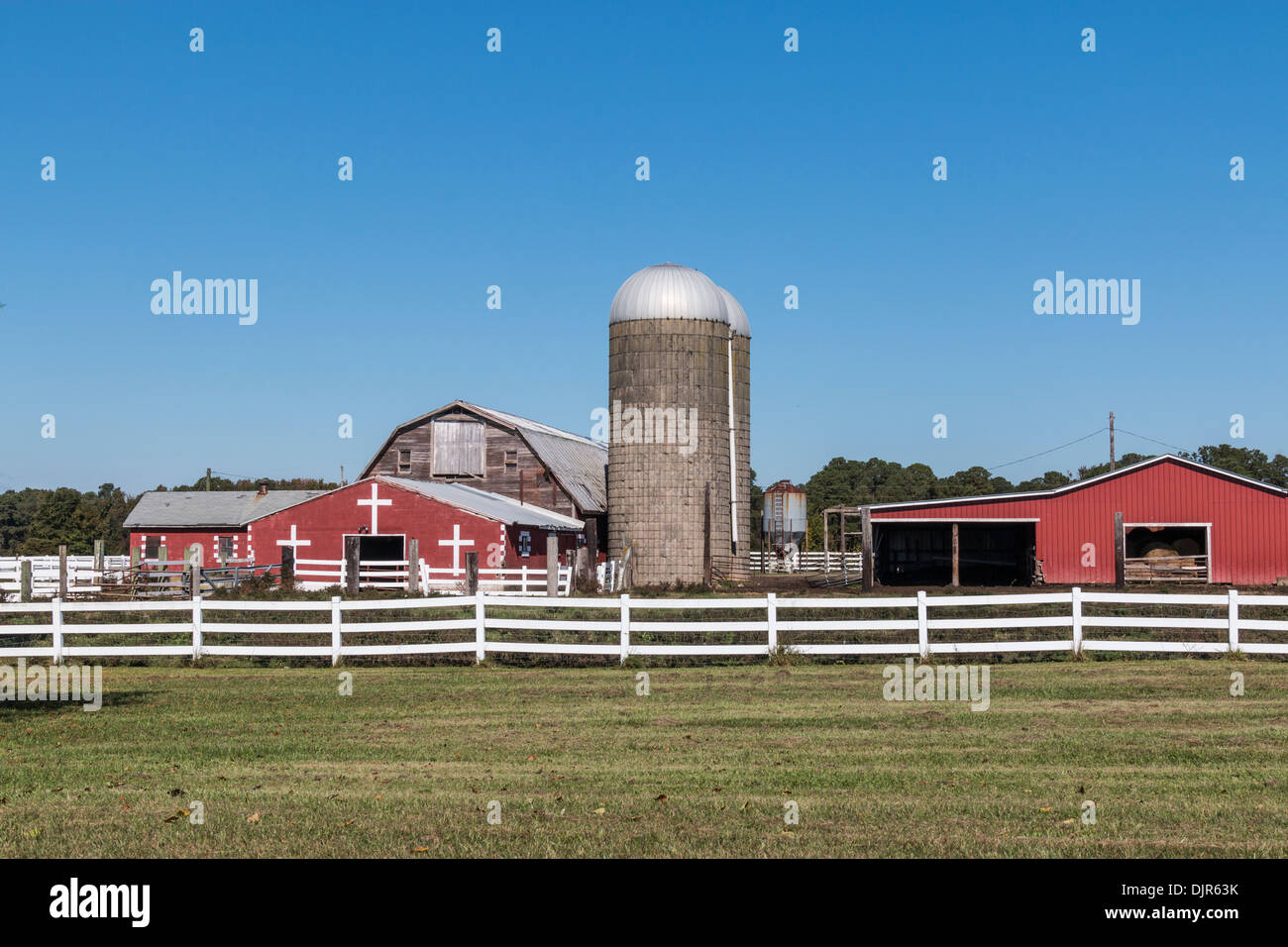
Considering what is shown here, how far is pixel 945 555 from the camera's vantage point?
2039 inches

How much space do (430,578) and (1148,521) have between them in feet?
74.1

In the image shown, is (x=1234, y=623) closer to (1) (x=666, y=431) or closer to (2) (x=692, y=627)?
(2) (x=692, y=627)

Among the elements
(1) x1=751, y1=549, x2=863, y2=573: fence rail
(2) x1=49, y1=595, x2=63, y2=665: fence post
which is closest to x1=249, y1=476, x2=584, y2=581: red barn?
(2) x1=49, y1=595, x2=63, y2=665: fence post

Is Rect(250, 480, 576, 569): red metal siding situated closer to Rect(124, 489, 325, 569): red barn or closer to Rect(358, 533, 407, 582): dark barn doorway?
Rect(358, 533, 407, 582): dark barn doorway

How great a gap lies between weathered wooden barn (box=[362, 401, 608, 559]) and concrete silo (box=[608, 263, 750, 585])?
16.9 feet

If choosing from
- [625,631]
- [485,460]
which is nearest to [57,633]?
[625,631]

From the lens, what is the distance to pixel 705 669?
61.7 feet

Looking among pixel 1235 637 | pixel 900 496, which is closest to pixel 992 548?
pixel 1235 637

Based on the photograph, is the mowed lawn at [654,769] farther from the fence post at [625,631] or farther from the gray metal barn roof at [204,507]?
the gray metal barn roof at [204,507]

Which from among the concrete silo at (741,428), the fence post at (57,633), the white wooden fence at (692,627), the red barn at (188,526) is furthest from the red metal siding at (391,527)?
the fence post at (57,633)

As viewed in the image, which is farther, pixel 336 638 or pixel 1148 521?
pixel 1148 521

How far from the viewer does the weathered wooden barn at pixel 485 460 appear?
47.9m

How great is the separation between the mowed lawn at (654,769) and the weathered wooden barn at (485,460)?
30.3m

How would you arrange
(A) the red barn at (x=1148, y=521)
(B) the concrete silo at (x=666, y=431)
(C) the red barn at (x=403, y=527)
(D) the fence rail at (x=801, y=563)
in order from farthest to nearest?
(D) the fence rail at (x=801, y=563) < (B) the concrete silo at (x=666, y=431) < (C) the red barn at (x=403, y=527) < (A) the red barn at (x=1148, y=521)
